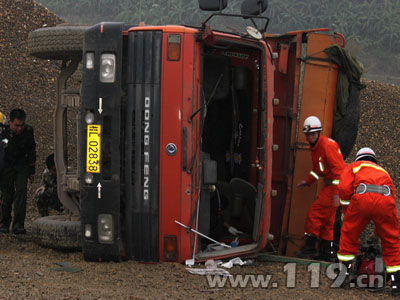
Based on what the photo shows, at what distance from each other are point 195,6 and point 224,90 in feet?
87.6

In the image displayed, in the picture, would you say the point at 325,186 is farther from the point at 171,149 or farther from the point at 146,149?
the point at 146,149

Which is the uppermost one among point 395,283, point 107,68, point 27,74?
point 107,68

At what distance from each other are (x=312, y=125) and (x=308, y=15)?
26.3 m

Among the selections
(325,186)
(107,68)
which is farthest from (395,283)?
(107,68)

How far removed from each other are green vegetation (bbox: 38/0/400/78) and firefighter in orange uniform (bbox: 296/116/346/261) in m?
23.6

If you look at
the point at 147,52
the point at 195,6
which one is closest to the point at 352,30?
the point at 195,6

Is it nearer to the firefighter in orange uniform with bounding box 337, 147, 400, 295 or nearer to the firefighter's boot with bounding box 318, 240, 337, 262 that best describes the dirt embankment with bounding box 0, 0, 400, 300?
the firefighter in orange uniform with bounding box 337, 147, 400, 295

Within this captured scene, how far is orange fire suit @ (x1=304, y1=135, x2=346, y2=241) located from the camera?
6203 mm

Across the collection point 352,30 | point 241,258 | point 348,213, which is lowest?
point 241,258

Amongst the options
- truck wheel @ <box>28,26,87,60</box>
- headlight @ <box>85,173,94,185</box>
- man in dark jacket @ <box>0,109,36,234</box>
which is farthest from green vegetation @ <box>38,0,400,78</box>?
headlight @ <box>85,173,94,185</box>

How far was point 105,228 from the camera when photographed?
196 inches

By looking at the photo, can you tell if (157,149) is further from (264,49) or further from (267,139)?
(264,49)

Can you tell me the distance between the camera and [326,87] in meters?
6.40

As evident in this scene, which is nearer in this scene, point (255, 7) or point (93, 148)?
point (93, 148)
